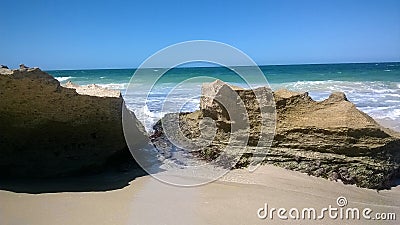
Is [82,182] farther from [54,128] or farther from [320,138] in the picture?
[320,138]

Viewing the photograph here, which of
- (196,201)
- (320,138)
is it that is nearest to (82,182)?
(196,201)

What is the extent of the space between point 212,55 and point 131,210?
1.56m

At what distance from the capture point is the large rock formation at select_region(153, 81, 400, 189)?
347 cm

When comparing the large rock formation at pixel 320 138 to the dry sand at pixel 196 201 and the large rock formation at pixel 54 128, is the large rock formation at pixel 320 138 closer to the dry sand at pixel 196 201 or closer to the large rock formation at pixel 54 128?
the dry sand at pixel 196 201

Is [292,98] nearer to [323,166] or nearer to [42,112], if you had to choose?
[323,166]

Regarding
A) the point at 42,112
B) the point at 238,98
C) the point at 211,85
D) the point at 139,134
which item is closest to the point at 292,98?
the point at 238,98

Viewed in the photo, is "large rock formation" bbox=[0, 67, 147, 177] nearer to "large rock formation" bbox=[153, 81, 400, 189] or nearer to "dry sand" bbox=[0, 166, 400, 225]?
"dry sand" bbox=[0, 166, 400, 225]

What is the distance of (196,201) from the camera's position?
3.03 metres

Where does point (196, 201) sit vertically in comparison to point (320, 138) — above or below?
below

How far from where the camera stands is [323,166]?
11.7 ft

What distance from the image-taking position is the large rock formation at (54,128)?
322cm

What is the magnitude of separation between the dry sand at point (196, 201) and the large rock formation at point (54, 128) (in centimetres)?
52

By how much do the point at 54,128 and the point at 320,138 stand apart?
2.66 meters

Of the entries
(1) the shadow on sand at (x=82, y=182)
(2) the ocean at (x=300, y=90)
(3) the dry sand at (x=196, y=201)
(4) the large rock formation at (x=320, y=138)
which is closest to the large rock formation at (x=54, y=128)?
(1) the shadow on sand at (x=82, y=182)
